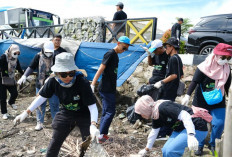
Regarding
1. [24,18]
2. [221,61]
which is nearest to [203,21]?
[221,61]

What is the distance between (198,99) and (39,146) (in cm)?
269

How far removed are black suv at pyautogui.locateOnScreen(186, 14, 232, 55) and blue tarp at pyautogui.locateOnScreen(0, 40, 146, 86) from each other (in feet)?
9.70

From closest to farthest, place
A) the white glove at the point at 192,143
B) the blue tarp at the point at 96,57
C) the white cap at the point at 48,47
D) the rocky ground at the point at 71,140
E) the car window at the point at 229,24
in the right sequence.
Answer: the white glove at the point at 192,143
the rocky ground at the point at 71,140
the white cap at the point at 48,47
the blue tarp at the point at 96,57
the car window at the point at 229,24

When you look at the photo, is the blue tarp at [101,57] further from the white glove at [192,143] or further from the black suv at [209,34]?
the black suv at [209,34]

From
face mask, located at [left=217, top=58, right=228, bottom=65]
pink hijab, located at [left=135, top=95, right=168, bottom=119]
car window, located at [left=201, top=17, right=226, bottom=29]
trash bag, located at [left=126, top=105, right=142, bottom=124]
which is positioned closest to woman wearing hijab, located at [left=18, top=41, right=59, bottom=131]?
trash bag, located at [left=126, top=105, right=142, bottom=124]

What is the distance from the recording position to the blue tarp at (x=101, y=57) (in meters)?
4.64

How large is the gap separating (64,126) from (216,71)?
2.11 m

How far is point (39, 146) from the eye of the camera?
3.51 m

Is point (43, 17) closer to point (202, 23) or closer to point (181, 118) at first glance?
point (202, 23)

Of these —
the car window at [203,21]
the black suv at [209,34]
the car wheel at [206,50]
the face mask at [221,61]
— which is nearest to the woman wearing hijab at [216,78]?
the face mask at [221,61]

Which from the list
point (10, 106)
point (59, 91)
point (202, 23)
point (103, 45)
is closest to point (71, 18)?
point (103, 45)

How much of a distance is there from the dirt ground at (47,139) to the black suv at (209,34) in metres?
3.53

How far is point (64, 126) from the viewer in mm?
2404

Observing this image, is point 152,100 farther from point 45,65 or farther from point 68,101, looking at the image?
point 45,65
